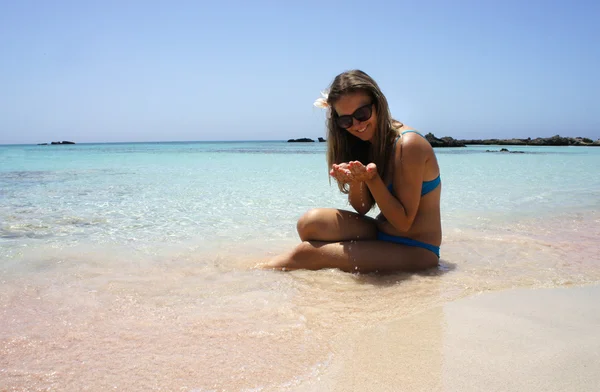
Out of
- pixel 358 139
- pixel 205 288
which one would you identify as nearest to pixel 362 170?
pixel 358 139

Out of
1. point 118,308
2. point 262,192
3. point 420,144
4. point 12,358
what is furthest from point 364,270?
point 262,192

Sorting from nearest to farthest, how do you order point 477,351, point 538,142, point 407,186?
1. point 477,351
2. point 407,186
3. point 538,142

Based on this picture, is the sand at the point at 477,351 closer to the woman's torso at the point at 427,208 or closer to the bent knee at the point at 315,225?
the woman's torso at the point at 427,208

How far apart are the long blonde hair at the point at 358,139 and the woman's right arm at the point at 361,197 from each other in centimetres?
9

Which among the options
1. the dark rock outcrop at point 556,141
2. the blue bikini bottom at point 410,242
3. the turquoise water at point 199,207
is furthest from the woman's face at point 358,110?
the dark rock outcrop at point 556,141

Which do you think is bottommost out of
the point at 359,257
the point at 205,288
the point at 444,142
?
the point at 205,288

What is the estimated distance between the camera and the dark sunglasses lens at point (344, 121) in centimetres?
311

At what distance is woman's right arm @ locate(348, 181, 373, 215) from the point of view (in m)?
3.38

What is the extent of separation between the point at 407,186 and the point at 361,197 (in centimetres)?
52

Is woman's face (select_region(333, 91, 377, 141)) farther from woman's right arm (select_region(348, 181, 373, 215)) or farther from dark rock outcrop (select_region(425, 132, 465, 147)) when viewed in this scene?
dark rock outcrop (select_region(425, 132, 465, 147))

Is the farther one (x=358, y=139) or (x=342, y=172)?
(x=358, y=139)

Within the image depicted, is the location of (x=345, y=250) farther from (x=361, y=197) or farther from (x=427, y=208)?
(x=427, y=208)

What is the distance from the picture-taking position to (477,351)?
179cm

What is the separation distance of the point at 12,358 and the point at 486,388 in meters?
1.73
